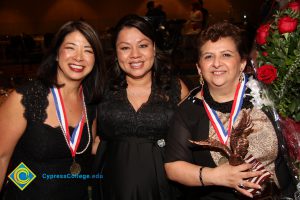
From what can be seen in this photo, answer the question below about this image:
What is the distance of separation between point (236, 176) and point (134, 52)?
4.53 ft

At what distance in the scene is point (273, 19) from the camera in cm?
180

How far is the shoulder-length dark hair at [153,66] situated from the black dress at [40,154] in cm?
71

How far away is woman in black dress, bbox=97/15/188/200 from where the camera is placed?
271 cm

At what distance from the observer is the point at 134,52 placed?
9.02ft

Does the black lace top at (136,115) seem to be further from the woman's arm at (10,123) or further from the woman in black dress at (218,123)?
the woman's arm at (10,123)

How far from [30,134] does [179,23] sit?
25.4 feet

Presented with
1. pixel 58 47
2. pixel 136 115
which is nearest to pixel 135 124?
pixel 136 115

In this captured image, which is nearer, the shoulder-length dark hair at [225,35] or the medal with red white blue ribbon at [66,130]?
the shoulder-length dark hair at [225,35]

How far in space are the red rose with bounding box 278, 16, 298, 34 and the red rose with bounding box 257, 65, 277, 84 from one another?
174mm

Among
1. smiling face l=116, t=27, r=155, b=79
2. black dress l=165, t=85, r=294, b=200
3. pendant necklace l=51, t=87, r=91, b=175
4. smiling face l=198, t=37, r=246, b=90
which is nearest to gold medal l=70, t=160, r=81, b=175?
pendant necklace l=51, t=87, r=91, b=175

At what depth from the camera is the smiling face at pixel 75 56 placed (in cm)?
245

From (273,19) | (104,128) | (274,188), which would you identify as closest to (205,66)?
(273,19)

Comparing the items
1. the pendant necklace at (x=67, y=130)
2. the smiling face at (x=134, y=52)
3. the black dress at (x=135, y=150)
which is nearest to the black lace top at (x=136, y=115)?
the black dress at (x=135, y=150)

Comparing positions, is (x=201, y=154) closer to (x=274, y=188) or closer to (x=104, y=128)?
(x=274, y=188)
